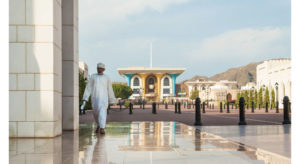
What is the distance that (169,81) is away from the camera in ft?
411

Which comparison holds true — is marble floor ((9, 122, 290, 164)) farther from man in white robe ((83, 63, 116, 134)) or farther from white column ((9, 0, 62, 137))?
man in white robe ((83, 63, 116, 134))

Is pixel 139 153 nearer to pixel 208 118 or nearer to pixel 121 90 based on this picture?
pixel 208 118

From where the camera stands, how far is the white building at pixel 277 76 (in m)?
54.9

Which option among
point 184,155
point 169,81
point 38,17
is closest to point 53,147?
point 184,155

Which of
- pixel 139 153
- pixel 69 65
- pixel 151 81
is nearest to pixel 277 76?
pixel 69 65

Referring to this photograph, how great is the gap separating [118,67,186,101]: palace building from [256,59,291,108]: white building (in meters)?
50.1

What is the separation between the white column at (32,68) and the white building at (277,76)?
46914 millimetres

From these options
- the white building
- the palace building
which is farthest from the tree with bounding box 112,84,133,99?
the white building

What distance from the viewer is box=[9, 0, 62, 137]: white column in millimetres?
8742

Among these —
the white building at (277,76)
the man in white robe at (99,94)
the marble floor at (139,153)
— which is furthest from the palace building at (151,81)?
the marble floor at (139,153)

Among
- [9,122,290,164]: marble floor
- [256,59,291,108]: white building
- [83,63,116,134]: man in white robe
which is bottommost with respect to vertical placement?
[9,122,290,164]: marble floor

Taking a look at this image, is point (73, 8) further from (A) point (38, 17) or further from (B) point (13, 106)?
(B) point (13, 106)

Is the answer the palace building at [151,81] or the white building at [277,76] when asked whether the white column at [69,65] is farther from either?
the palace building at [151,81]

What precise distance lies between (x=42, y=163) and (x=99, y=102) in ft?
15.2
